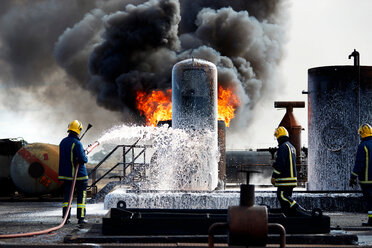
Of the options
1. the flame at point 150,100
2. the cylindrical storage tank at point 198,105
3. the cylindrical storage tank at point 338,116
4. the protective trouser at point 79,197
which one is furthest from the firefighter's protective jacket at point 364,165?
the flame at point 150,100

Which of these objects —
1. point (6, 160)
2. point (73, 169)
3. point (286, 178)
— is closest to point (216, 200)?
point (286, 178)

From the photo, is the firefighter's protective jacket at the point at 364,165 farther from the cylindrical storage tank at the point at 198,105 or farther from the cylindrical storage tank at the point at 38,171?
the cylindrical storage tank at the point at 38,171

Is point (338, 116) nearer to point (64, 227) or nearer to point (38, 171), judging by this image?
point (64, 227)

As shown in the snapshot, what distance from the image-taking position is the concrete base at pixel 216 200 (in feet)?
35.1

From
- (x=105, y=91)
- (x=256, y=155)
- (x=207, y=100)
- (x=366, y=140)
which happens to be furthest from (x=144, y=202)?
(x=105, y=91)

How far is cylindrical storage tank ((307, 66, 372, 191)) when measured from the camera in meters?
12.0

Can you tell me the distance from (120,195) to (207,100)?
12.0ft

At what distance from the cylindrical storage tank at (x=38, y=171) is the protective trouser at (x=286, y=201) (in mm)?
8876

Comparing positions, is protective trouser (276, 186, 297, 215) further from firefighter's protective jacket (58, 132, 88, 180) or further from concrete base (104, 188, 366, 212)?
firefighter's protective jacket (58, 132, 88, 180)

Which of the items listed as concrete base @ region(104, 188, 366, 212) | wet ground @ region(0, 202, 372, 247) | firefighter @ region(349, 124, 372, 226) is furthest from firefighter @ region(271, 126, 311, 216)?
concrete base @ region(104, 188, 366, 212)

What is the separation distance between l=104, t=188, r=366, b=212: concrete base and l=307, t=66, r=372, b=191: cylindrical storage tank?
951 millimetres

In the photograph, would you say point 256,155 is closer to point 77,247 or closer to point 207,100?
point 207,100

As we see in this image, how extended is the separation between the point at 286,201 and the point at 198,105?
218 inches

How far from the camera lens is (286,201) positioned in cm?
801
